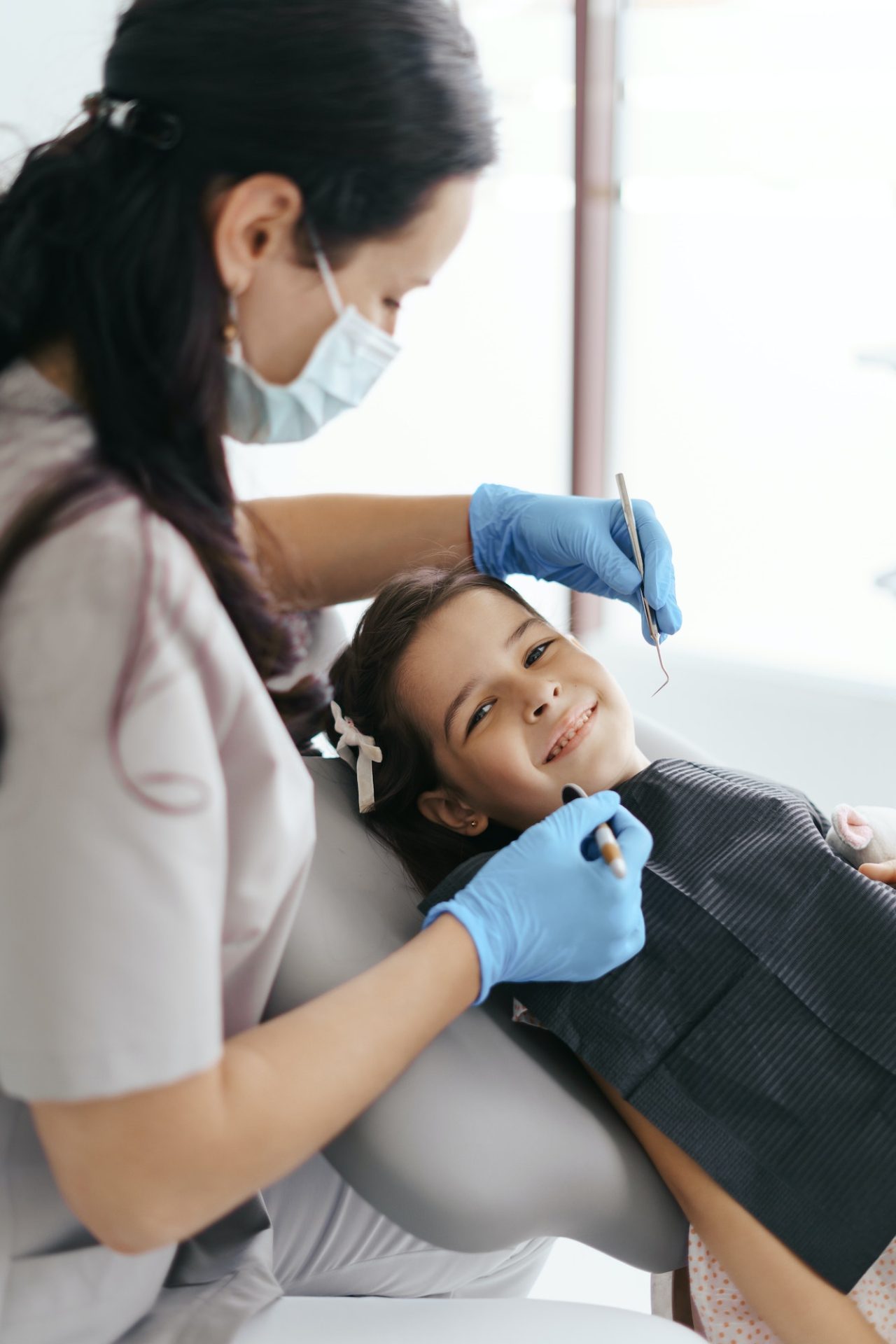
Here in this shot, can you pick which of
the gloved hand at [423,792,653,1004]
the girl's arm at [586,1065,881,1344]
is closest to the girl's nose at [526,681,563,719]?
the gloved hand at [423,792,653,1004]

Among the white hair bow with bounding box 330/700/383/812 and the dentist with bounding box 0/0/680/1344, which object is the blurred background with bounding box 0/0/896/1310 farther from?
the dentist with bounding box 0/0/680/1344

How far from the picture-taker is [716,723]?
3.38 metres

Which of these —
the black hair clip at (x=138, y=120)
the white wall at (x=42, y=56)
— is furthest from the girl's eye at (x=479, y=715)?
the white wall at (x=42, y=56)

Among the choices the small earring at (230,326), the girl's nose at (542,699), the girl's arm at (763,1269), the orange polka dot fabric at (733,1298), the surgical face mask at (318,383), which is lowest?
the orange polka dot fabric at (733,1298)

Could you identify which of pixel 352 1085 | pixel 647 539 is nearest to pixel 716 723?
pixel 647 539

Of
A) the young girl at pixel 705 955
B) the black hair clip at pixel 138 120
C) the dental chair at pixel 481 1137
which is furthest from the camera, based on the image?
the young girl at pixel 705 955

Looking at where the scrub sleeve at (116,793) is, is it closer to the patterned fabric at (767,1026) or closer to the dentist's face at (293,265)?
the dentist's face at (293,265)

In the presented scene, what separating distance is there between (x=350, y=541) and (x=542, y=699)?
38cm

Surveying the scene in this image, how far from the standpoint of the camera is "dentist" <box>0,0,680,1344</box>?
75 cm

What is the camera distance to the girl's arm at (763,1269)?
1074mm

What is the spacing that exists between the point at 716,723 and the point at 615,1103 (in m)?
2.29

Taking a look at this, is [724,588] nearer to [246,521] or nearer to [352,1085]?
[246,521]

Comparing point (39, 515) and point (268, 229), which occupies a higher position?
point (268, 229)

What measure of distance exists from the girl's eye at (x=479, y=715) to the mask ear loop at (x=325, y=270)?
0.62 meters
